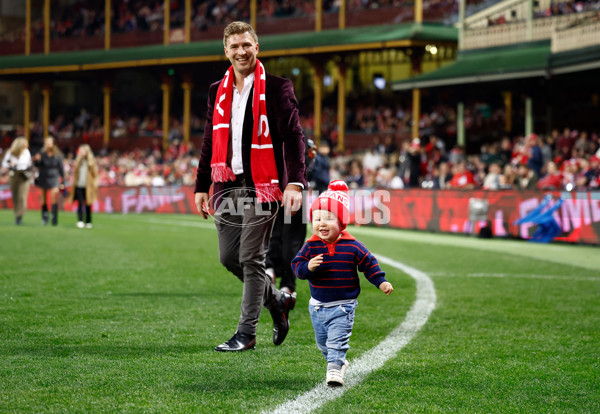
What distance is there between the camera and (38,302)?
8531 millimetres

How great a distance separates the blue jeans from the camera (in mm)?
5238

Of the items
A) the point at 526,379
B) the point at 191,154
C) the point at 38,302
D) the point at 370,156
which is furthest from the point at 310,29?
the point at 526,379

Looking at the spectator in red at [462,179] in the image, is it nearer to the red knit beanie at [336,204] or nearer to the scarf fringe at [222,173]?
the scarf fringe at [222,173]

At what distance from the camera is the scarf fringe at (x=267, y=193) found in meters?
6.14

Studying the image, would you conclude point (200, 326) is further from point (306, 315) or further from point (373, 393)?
point (373, 393)

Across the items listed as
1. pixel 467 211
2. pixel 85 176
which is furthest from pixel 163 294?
pixel 467 211

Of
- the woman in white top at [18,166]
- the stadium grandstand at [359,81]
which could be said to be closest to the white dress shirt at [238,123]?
the stadium grandstand at [359,81]

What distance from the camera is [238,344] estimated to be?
622 cm

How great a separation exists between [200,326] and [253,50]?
236 cm

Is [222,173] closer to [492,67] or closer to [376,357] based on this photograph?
[376,357]

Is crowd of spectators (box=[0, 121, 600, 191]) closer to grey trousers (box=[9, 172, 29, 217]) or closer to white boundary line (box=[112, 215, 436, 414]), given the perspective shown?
white boundary line (box=[112, 215, 436, 414])

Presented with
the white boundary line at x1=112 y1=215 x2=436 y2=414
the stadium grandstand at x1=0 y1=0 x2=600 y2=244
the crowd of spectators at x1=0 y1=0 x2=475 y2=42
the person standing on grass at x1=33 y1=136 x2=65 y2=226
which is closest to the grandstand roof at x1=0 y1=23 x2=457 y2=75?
the stadium grandstand at x1=0 y1=0 x2=600 y2=244

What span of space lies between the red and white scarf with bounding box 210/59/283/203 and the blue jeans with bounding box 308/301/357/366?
1.07m

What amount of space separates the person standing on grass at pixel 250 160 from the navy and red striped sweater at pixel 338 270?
0.79 meters
